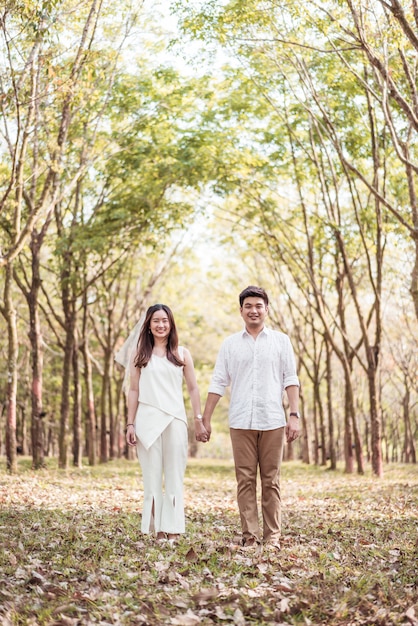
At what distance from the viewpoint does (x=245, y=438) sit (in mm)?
6969

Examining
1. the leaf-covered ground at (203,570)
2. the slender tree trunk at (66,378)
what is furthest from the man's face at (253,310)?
the slender tree trunk at (66,378)

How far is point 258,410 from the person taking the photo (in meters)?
6.91

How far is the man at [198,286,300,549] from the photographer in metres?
6.91

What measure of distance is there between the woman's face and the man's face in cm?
81

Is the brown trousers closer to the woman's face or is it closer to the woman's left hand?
the woman's left hand

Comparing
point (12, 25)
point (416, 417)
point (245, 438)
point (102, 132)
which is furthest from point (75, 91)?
point (416, 417)

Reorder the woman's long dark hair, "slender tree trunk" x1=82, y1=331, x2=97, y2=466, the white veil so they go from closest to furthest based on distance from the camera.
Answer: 1. the woman's long dark hair
2. the white veil
3. "slender tree trunk" x1=82, y1=331, x2=97, y2=466

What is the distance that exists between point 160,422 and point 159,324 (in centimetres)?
94

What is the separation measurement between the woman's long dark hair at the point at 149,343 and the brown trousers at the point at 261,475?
95 centimetres

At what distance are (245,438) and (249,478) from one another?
373 mm

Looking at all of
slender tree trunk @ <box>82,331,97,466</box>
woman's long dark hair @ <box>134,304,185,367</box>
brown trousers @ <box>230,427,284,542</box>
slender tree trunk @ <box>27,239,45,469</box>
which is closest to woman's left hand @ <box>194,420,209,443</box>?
brown trousers @ <box>230,427,284,542</box>

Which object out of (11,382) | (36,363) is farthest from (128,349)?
(36,363)

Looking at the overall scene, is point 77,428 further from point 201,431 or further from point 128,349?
point 201,431

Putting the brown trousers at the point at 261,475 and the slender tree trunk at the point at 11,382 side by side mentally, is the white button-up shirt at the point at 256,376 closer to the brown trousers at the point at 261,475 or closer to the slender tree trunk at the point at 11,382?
the brown trousers at the point at 261,475
